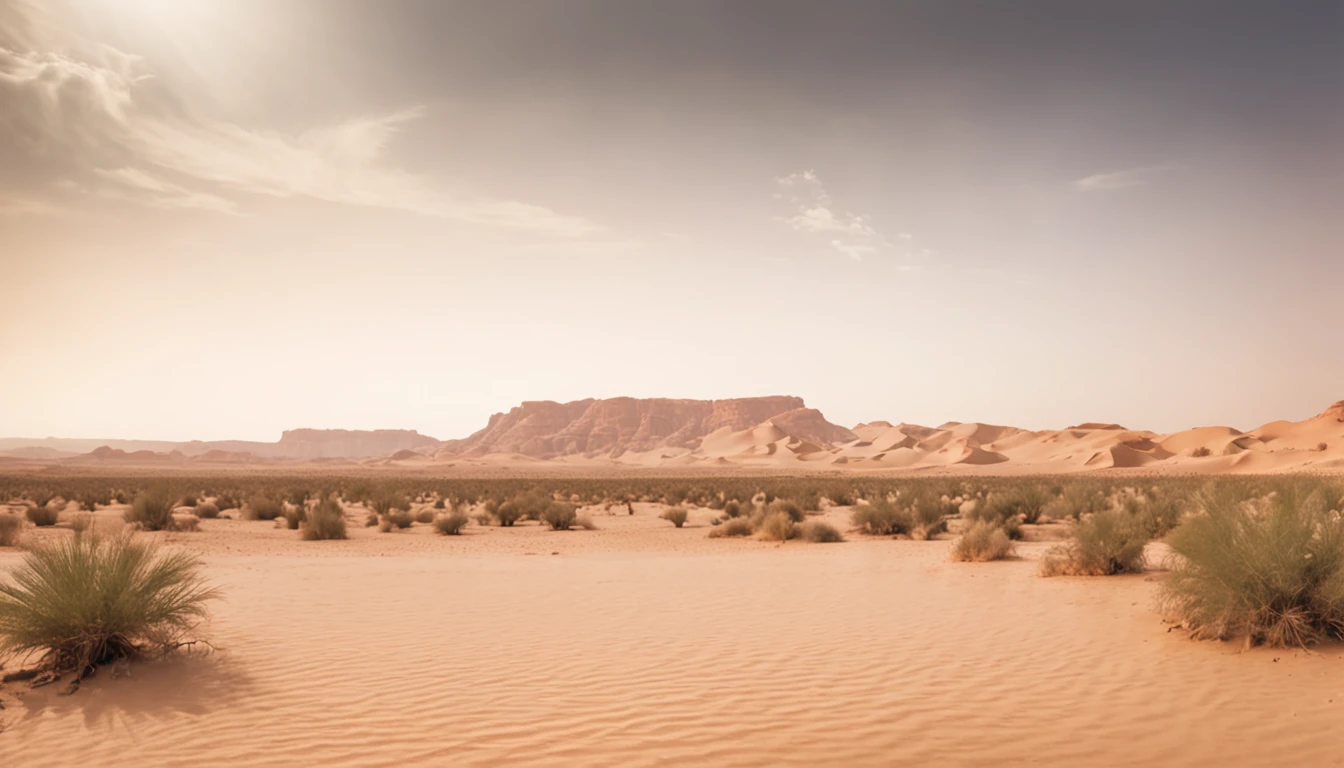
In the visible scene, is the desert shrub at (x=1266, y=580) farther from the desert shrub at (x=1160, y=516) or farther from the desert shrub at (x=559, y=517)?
the desert shrub at (x=559, y=517)

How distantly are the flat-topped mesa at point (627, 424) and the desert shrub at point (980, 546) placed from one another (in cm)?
14031

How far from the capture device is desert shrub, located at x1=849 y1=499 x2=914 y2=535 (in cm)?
2145

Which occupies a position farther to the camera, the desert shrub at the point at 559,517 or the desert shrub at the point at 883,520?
the desert shrub at the point at 559,517

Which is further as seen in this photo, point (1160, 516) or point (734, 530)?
point (734, 530)

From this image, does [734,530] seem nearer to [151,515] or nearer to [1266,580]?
[1266,580]

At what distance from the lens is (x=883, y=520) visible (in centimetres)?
2145

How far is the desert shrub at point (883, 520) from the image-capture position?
21.5 m

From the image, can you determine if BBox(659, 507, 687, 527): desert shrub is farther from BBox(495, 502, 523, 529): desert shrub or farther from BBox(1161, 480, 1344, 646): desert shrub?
BBox(1161, 480, 1344, 646): desert shrub

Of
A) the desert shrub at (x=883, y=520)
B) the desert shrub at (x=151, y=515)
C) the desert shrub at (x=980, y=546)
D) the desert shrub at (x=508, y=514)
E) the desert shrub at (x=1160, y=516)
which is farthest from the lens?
the desert shrub at (x=508, y=514)

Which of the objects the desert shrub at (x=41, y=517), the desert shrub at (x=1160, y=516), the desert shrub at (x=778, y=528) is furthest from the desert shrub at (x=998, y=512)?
the desert shrub at (x=41, y=517)

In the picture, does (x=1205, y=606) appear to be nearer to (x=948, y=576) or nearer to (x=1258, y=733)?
(x=1258, y=733)

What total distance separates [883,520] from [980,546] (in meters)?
6.17

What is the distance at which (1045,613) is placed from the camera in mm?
10062

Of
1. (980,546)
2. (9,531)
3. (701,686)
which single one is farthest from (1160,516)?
(9,531)
